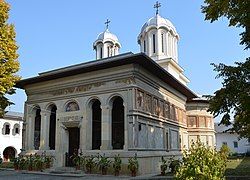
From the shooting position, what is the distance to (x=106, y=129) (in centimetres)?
1661

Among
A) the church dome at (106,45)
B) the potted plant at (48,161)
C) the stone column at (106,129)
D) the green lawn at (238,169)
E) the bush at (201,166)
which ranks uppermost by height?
the church dome at (106,45)

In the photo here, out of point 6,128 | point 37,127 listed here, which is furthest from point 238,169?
point 6,128

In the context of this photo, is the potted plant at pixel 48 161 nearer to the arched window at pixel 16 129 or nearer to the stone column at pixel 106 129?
the stone column at pixel 106 129

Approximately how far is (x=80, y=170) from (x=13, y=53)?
8.45 meters

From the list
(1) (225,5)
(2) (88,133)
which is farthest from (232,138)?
(1) (225,5)

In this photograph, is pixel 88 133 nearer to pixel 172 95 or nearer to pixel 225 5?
pixel 172 95

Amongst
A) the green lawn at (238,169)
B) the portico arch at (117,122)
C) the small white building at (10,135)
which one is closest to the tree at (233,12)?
the green lawn at (238,169)

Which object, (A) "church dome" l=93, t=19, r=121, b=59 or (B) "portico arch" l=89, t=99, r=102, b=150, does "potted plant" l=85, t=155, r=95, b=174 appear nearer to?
(B) "portico arch" l=89, t=99, r=102, b=150

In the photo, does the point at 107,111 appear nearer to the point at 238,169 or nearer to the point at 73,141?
the point at 73,141

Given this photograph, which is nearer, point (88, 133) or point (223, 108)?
point (223, 108)

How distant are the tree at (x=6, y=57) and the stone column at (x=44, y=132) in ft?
7.63

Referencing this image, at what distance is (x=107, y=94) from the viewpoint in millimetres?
16859

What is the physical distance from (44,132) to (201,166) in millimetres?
14884

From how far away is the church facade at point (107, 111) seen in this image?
16188 mm
